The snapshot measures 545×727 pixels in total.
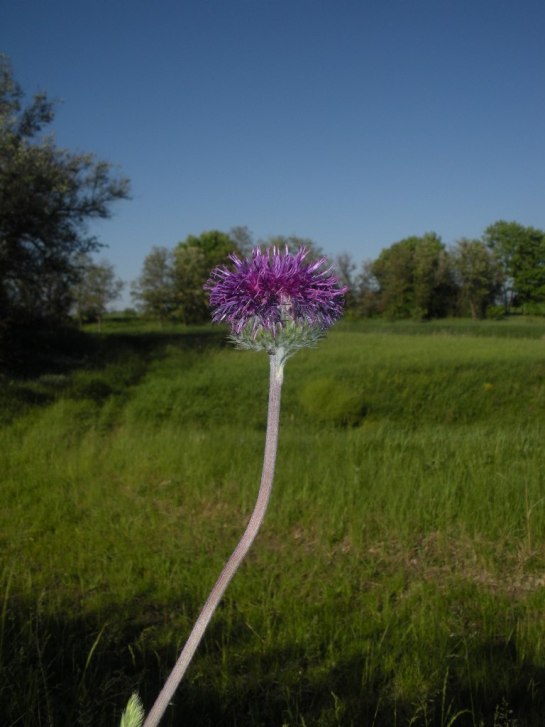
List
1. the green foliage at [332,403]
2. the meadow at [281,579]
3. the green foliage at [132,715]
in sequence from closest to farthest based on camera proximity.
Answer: the green foliage at [132,715]
the meadow at [281,579]
the green foliage at [332,403]

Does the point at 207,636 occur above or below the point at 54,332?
below

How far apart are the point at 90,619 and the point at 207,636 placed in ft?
3.24

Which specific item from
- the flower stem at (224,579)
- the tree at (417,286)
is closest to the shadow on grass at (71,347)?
the tree at (417,286)

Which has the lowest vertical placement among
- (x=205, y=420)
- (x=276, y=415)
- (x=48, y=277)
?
(x=205, y=420)

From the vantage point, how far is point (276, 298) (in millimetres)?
1229

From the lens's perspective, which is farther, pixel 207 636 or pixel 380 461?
pixel 380 461

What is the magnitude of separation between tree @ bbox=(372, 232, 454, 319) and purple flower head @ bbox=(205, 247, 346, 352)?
139 feet

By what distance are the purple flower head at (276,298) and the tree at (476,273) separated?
41.1m

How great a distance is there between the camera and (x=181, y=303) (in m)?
41.7

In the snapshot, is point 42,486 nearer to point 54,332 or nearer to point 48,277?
point 48,277

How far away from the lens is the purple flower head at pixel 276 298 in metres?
1.21

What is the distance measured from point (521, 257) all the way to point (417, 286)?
6729 mm

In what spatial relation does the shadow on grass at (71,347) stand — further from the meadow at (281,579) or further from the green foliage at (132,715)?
the green foliage at (132,715)

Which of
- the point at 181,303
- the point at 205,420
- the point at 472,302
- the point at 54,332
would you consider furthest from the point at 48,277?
the point at 472,302
